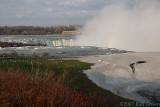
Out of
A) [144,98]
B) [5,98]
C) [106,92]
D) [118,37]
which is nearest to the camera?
[5,98]

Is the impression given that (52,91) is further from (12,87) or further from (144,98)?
(144,98)

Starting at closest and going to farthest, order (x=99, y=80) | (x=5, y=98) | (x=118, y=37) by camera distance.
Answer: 1. (x=5, y=98)
2. (x=99, y=80)
3. (x=118, y=37)

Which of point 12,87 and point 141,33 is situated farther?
point 141,33

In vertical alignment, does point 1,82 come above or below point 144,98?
above

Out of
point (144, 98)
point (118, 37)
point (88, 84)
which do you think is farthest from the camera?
point (118, 37)

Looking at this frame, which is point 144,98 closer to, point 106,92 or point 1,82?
point 106,92

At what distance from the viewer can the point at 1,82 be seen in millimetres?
16344

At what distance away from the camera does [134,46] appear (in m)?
84.4

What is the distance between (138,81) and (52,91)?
538 inches

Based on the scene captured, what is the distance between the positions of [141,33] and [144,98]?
7792 centimetres

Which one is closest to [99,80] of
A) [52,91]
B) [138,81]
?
[138,81]

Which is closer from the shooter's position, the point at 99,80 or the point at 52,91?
the point at 52,91

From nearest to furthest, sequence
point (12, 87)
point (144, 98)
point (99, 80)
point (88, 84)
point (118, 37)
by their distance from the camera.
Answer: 1. point (12, 87)
2. point (144, 98)
3. point (88, 84)
4. point (99, 80)
5. point (118, 37)

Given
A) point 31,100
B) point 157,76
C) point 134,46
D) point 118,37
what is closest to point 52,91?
point 31,100
